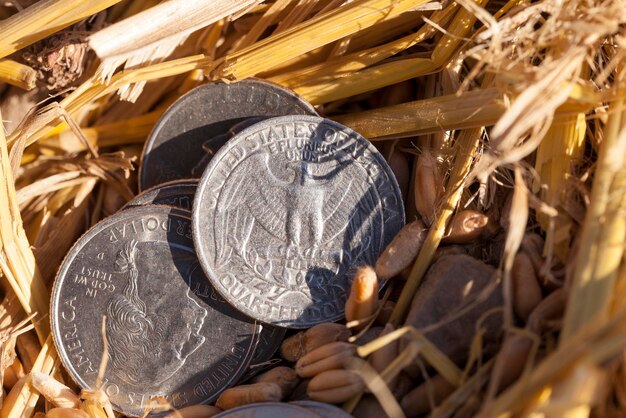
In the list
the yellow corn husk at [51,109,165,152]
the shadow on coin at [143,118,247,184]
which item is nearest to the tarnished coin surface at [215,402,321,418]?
the shadow on coin at [143,118,247,184]

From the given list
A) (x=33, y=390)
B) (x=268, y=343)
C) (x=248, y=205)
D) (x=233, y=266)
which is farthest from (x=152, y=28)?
(x=33, y=390)

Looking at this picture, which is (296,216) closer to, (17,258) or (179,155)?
(179,155)

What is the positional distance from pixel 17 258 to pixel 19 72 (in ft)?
1.66

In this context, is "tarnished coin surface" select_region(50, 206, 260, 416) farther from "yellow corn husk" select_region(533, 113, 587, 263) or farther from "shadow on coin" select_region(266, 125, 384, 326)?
"yellow corn husk" select_region(533, 113, 587, 263)

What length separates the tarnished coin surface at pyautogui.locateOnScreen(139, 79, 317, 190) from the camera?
186 centimetres

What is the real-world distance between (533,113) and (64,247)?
1.37 metres

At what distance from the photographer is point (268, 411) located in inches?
62.9

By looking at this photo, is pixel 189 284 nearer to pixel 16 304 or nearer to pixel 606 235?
pixel 16 304

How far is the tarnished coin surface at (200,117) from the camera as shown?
186 centimetres

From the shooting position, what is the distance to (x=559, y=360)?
1.20m

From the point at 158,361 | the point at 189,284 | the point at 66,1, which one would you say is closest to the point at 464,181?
the point at 189,284

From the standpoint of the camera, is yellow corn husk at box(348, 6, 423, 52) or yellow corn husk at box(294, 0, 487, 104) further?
yellow corn husk at box(348, 6, 423, 52)

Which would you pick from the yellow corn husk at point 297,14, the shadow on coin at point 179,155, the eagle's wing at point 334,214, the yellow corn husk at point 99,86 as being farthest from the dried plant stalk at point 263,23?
the eagle's wing at point 334,214

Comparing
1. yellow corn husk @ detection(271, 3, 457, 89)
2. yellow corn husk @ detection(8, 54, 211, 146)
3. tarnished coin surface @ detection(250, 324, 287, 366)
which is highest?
yellow corn husk @ detection(8, 54, 211, 146)
